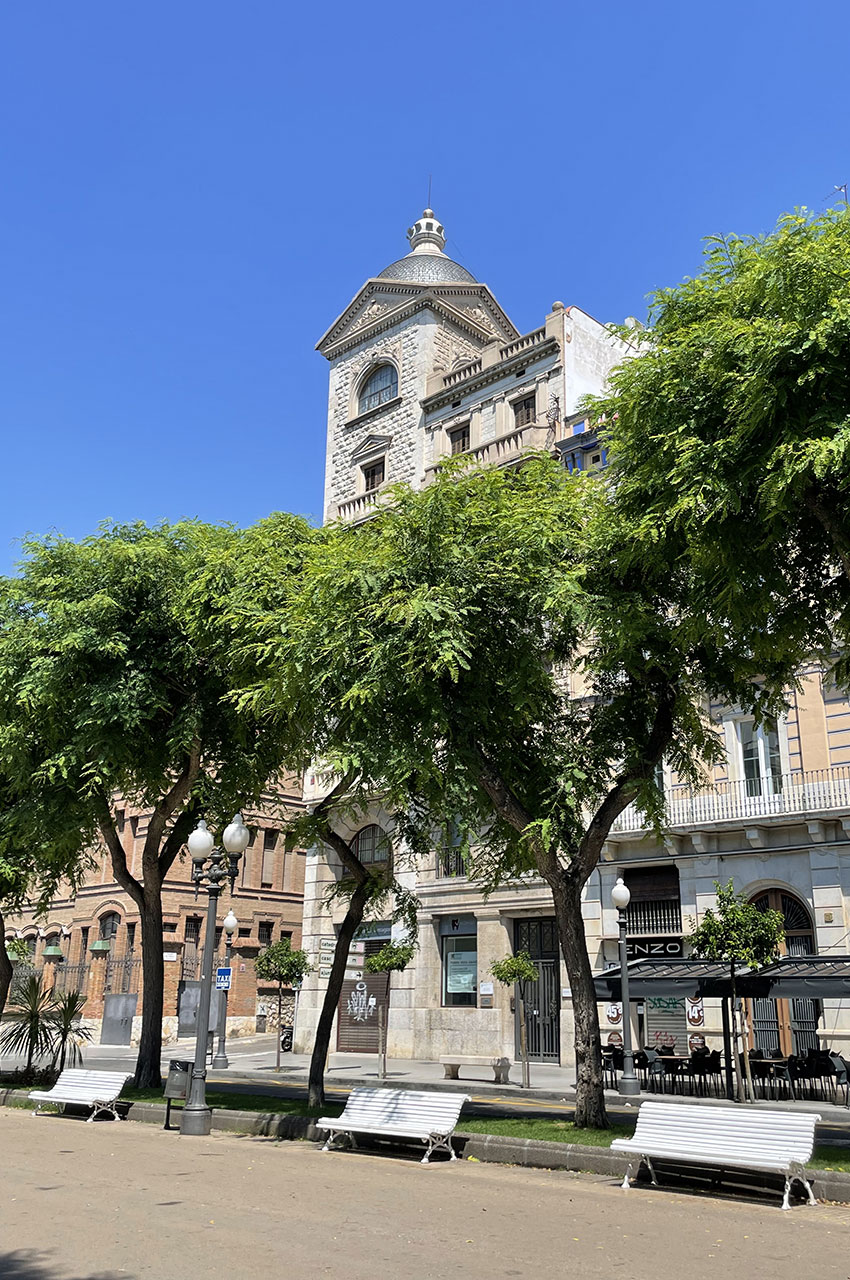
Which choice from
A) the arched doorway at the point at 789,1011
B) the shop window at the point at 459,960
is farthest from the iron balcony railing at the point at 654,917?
the shop window at the point at 459,960

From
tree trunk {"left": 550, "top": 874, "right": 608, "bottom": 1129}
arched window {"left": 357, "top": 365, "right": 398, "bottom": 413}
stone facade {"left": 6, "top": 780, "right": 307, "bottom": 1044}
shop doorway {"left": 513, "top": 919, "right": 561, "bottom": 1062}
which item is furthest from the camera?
stone facade {"left": 6, "top": 780, "right": 307, "bottom": 1044}

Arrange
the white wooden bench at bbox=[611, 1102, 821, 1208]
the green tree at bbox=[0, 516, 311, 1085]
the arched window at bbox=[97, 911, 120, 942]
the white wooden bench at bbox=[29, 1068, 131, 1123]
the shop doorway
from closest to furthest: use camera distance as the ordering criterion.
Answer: the white wooden bench at bbox=[611, 1102, 821, 1208]
the white wooden bench at bbox=[29, 1068, 131, 1123]
the green tree at bbox=[0, 516, 311, 1085]
the shop doorway
the arched window at bbox=[97, 911, 120, 942]

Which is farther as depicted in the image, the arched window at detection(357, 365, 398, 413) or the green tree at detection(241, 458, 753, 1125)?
the arched window at detection(357, 365, 398, 413)

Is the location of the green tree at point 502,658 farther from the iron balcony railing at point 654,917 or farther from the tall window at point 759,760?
the iron balcony railing at point 654,917

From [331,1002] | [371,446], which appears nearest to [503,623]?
[331,1002]

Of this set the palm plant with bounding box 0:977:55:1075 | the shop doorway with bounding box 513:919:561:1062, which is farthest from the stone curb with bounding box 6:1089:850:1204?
the shop doorway with bounding box 513:919:561:1062

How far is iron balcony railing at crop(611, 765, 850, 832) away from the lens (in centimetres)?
2619

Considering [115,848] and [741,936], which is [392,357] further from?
[741,936]

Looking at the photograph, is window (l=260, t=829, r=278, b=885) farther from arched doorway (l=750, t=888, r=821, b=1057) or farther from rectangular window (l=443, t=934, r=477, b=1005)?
arched doorway (l=750, t=888, r=821, b=1057)

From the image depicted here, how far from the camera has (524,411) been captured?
119ft

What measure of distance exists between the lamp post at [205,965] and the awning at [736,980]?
9250 mm

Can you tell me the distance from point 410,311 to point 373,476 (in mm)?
6221

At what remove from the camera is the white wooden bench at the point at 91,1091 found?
16.6m

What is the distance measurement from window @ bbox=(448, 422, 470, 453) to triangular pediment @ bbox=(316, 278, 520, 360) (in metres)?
5.08
